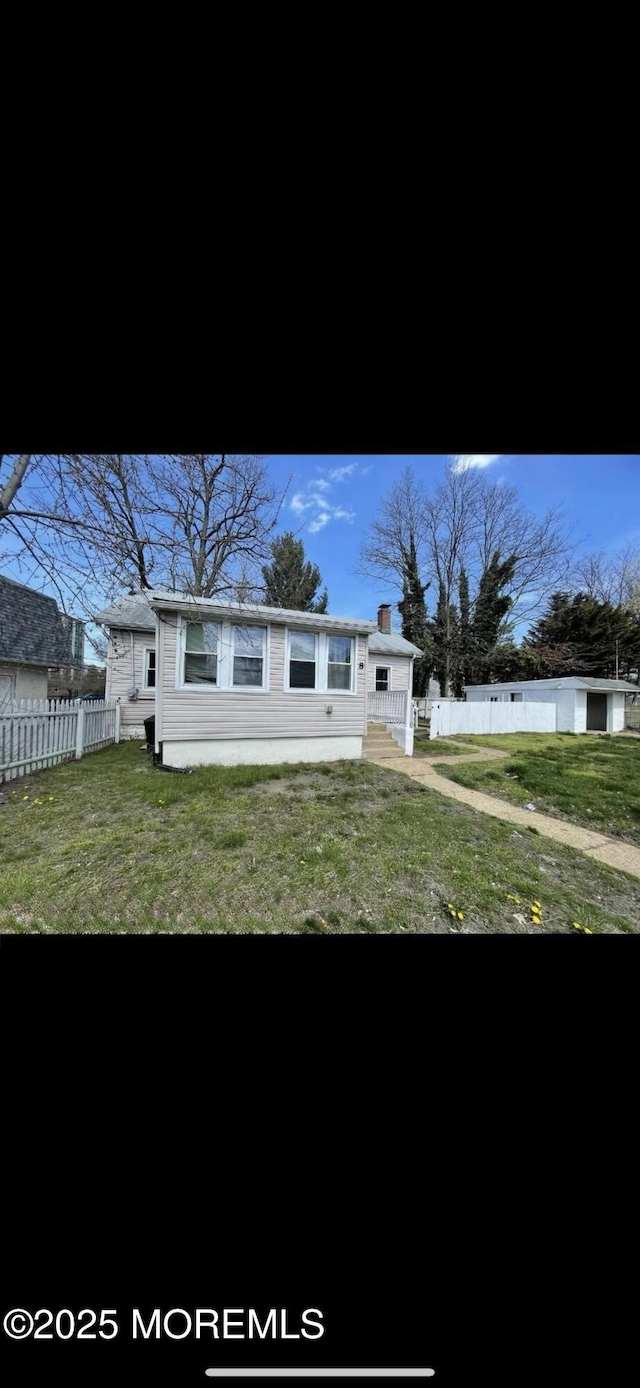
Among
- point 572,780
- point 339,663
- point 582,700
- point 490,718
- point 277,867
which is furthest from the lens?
point 582,700

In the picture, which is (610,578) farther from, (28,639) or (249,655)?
(28,639)

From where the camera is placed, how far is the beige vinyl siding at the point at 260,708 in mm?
6070

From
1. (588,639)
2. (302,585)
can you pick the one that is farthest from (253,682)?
(588,639)

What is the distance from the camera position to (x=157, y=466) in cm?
299

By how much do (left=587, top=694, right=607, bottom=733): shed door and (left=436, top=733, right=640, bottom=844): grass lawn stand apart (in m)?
3.65

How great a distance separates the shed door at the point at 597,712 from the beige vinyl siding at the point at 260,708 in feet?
33.9

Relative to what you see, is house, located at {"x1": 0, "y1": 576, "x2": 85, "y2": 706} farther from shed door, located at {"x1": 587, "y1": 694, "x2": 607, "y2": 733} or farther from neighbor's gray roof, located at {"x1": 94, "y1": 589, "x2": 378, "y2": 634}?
shed door, located at {"x1": 587, "y1": 694, "x2": 607, "y2": 733}

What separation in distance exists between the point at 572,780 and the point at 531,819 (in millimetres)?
2488

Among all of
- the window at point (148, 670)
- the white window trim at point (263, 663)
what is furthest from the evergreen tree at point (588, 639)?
the window at point (148, 670)

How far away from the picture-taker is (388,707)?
988 cm
